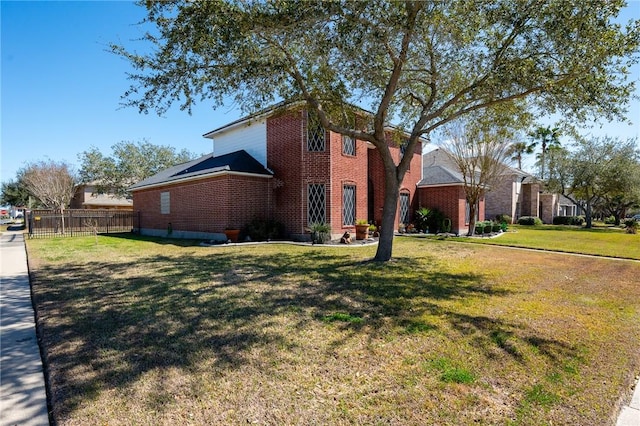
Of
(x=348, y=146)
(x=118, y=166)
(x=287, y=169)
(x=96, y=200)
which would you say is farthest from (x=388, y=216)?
(x=96, y=200)

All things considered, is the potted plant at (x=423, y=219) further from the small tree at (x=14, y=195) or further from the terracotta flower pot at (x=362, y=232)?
the small tree at (x=14, y=195)

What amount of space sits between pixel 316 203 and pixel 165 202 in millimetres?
9977

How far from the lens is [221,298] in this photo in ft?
20.4

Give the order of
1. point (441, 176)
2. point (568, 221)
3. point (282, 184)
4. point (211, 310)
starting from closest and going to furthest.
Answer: point (211, 310), point (282, 184), point (441, 176), point (568, 221)

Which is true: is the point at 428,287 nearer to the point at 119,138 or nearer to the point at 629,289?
the point at 629,289

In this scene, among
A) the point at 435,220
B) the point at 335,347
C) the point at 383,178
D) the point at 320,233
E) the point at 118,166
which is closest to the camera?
the point at 335,347

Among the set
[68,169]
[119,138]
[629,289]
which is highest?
[119,138]

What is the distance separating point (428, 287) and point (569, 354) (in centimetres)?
327

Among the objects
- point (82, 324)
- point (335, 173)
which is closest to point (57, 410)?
point (82, 324)

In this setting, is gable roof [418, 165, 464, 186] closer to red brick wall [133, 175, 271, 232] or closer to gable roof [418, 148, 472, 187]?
gable roof [418, 148, 472, 187]

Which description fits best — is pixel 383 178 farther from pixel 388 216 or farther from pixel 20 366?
pixel 20 366

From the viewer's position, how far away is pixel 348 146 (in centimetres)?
1694

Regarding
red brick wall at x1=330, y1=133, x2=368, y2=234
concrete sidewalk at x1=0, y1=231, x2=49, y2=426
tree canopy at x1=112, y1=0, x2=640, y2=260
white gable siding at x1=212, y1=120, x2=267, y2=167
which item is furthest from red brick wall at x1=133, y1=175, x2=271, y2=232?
concrete sidewalk at x1=0, y1=231, x2=49, y2=426

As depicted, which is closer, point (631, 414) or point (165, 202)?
point (631, 414)
